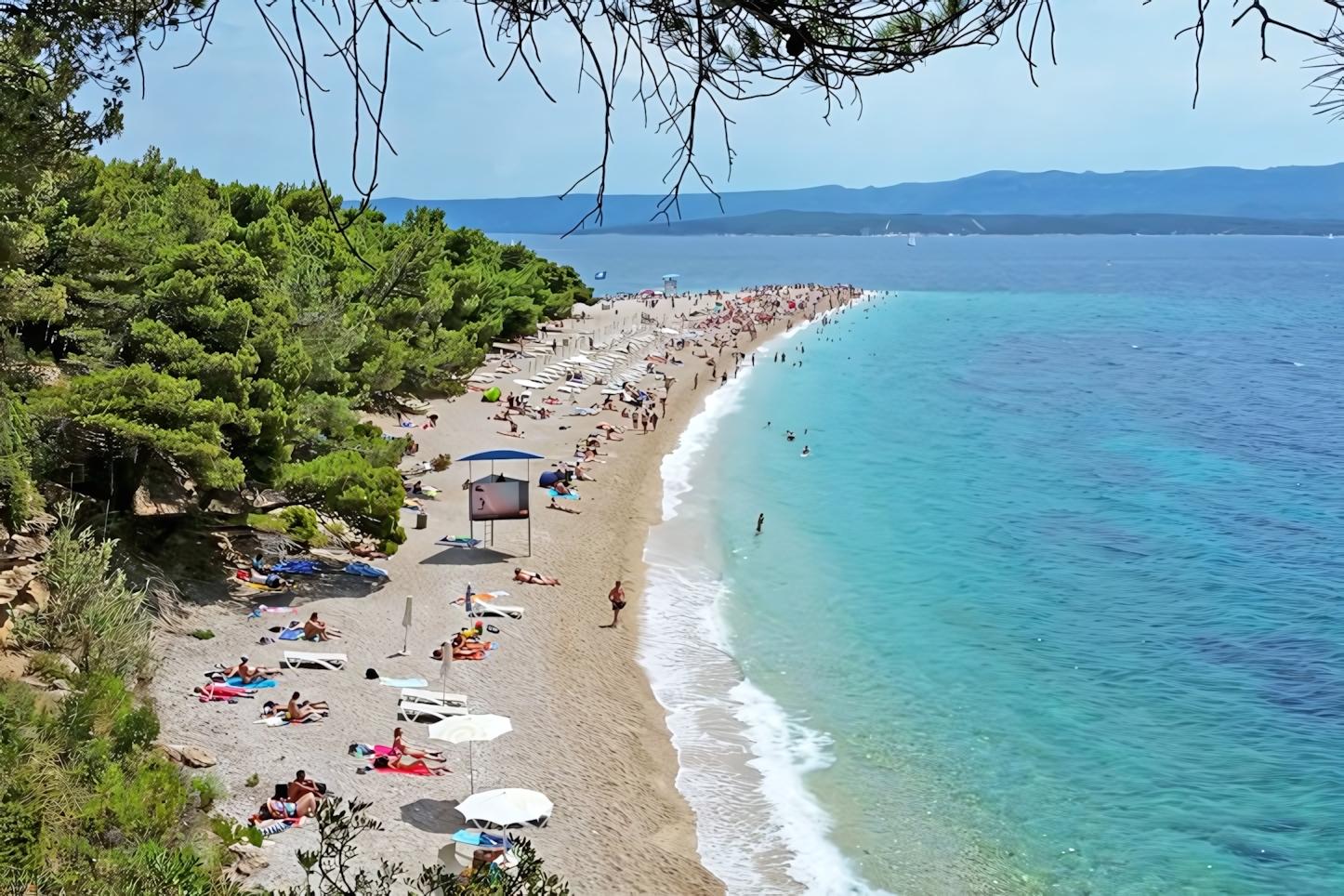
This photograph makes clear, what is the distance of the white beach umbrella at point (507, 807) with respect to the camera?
37.8 feet

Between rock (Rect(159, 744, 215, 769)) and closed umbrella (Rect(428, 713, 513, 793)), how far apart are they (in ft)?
8.26

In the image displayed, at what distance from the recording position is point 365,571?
19453 millimetres

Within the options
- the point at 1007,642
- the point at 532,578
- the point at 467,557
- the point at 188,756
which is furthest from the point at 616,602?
the point at 188,756

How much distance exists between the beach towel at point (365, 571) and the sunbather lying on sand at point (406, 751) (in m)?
6.09

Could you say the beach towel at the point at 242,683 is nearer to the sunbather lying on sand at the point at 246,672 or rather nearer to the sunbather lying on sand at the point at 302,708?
the sunbather lying on sand at the point at 246,672

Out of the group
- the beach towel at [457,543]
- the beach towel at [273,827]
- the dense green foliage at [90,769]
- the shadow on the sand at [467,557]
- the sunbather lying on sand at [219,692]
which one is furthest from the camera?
the beach towel at [457,543]

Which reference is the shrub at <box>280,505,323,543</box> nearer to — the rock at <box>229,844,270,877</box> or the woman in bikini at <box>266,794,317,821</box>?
the woman in bikini at <box>266,794,317,821</box>

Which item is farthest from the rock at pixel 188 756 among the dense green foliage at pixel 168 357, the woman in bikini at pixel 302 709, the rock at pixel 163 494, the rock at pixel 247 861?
the rock at pixel 163 494

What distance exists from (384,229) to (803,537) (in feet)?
87.2

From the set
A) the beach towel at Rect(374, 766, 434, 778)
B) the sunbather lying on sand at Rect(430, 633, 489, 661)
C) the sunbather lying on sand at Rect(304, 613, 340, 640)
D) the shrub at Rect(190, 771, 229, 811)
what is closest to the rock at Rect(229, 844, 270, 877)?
the shrub at Rect(190, 771, 229, 811)

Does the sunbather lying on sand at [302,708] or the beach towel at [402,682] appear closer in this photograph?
the sunbather lying on sand at [302,708]

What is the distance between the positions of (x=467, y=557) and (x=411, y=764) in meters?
8.81

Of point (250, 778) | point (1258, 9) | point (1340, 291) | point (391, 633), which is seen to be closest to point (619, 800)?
point (250, 778)

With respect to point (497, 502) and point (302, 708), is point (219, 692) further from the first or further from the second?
point (497, 502)
